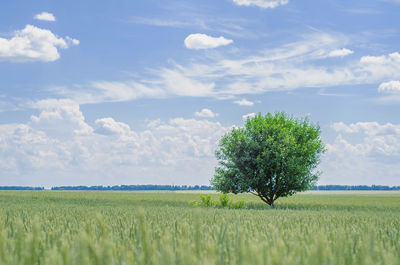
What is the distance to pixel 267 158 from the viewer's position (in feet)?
117

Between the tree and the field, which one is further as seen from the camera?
the tree

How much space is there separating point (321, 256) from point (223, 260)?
117 cm

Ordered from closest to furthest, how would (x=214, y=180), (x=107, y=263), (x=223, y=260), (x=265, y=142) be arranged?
(x=107, y=263) → (x=223, y=260) → (x=265, y=142) → (x=214, y=180)

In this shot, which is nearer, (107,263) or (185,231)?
(107,263)

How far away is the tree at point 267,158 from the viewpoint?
3594cm

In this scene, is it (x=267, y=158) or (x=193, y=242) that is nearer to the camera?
(x=193, y=242)

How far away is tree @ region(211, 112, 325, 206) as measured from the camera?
1415 inches

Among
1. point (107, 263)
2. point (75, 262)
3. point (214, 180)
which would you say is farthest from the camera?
point (214, 180)

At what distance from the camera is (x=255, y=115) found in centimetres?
3966

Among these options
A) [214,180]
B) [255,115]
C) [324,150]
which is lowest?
[214,180]

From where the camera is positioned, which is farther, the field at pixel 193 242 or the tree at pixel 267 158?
the tree at pixel 267 158

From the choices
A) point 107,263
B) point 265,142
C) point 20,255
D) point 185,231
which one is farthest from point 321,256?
point 265,142

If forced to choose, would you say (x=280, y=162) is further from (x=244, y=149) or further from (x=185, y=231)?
(x=185, y=231)

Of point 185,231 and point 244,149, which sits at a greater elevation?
point 244,149
